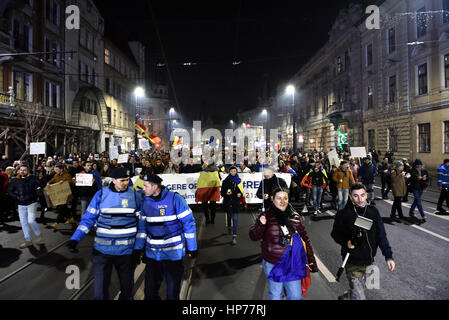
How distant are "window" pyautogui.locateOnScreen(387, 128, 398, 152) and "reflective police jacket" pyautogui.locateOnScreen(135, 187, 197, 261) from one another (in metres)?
25.1

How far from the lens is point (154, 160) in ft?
53.6

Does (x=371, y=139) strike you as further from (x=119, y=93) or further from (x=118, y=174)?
(x=119, y=93)

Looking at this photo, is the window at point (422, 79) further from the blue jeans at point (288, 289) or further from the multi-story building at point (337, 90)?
the blue jeans at point (288, 289)

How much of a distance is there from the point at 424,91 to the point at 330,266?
21.6m

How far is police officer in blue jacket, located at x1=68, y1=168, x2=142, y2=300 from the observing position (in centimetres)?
397

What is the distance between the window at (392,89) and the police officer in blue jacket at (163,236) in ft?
86.9

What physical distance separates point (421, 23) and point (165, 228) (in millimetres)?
25136

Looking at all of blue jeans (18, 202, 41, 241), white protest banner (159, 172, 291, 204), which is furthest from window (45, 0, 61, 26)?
blue jeans (18, 202, 41, 241)

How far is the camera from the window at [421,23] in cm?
2161

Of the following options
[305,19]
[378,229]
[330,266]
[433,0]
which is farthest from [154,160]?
[433,0]

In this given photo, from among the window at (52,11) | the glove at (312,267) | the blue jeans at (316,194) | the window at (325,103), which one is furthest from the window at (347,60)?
the glove at (312,267)

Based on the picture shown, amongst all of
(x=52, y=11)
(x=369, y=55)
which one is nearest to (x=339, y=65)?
(x=369, y=55)

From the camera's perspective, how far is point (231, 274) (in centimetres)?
537

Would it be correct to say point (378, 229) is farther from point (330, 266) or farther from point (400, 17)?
point (400, 17)
